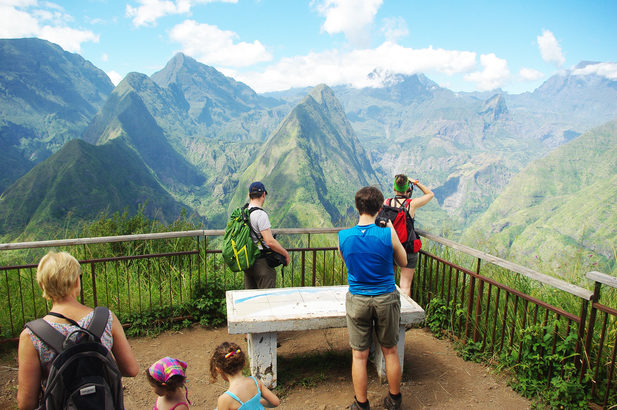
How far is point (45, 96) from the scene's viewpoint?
157500 millimetres

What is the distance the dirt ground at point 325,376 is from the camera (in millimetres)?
3441

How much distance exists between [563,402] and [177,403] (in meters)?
2.96

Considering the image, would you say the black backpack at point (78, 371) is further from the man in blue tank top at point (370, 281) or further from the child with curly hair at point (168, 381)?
the man in blue tank top at point (370, 281)

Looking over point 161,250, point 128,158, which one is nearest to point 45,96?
point 128,158

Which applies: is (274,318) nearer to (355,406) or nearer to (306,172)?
(355,406)

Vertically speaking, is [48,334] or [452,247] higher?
[48,334]

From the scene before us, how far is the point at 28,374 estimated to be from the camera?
1817 mm

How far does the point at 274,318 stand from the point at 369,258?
3.67 ft

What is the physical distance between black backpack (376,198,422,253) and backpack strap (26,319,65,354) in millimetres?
3463

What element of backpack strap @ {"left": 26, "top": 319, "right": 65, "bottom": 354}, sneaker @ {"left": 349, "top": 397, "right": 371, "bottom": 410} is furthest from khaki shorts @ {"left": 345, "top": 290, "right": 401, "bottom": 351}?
backpack strap @ {"left": 26, "top": 319, "right": 65, "bottom": 354}

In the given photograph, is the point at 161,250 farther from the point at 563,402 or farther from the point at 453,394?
the point at 563,402

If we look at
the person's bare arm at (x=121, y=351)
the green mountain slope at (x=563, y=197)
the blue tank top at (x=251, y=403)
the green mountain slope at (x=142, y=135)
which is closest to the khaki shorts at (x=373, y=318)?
the blue tank top at (x=251, y=403)

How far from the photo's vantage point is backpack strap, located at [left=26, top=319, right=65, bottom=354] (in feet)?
5.87

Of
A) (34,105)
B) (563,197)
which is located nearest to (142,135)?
(34,105)
